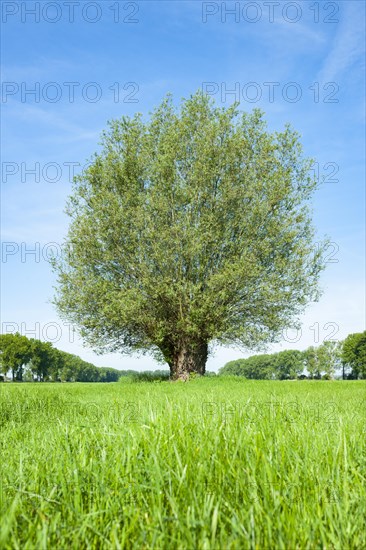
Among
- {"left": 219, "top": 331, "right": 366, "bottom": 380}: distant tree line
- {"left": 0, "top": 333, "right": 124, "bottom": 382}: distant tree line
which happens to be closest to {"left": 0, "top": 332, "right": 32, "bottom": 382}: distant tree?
{"left": 0, "top": 333, "right": 124, "bottom": 382}: distant tree line

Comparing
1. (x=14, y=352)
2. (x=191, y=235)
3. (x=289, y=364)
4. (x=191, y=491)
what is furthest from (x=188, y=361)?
(x=289, y=364)

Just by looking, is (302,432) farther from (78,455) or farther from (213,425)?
(78,455)

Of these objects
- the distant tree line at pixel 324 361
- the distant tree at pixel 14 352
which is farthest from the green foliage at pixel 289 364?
the distant tree at pixel 14 352

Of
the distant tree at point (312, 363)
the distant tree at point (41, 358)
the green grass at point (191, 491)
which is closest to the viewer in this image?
the green grass at point (191, 491)

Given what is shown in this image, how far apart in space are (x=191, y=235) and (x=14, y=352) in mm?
92649

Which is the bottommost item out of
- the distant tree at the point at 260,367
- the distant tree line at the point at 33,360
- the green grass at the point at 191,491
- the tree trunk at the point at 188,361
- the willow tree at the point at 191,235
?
the distant tree at the point at 260,367

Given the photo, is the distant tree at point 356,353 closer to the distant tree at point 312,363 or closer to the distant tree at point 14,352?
the distant tree at point 312,363

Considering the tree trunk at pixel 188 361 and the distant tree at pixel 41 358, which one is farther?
Answer: the distant tree at pixel 41 358

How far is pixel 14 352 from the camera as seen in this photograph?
352 ft

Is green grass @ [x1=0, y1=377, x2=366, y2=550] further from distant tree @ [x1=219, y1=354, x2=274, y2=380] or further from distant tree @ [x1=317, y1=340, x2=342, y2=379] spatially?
distant tree @ [x1=219, y1=354, x2=274, y2=380]

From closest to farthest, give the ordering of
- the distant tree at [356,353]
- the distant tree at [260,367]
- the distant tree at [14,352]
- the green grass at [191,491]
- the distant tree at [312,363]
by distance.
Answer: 1. the green grass at [191,491]
2. the distant tree at [14,352]
3. the distant tree at [356,353]
4. the distant tree at [312,363]
5. the distant tree at [260,367]

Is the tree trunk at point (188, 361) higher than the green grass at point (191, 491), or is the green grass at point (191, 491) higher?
the green grass at point (191, 491)

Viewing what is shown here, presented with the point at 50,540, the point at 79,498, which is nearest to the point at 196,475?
the point at 79,498

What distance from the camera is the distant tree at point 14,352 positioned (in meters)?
107
